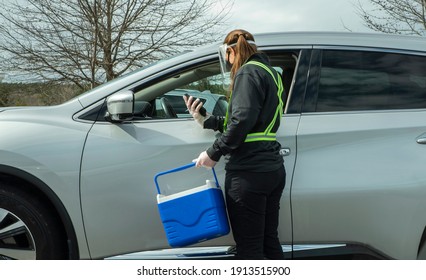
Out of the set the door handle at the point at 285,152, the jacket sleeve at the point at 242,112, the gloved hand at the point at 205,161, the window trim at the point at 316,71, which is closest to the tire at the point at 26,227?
the gloved hand at the point at 205,161

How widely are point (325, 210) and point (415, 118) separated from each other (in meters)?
0.75

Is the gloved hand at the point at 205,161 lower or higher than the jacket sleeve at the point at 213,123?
lower

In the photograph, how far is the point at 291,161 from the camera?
2.48m

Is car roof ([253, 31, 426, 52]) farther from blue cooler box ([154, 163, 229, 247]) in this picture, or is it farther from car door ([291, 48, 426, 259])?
blue cooler box ([154, 163, 229, 247])

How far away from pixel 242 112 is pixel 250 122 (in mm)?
66

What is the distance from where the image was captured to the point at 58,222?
2.58m

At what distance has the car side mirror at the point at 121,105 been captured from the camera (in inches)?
96.0

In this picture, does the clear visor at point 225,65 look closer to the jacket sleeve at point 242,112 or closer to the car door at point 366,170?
the jacket sleeve at point 242,112

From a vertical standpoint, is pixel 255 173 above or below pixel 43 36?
below

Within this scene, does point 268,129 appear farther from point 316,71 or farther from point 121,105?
point 121,105

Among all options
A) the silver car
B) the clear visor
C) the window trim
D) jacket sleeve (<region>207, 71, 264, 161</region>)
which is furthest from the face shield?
the window trim

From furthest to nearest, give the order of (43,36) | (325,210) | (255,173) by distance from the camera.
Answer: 1. (43,36)
2. (325,210)
3. (255,173)
